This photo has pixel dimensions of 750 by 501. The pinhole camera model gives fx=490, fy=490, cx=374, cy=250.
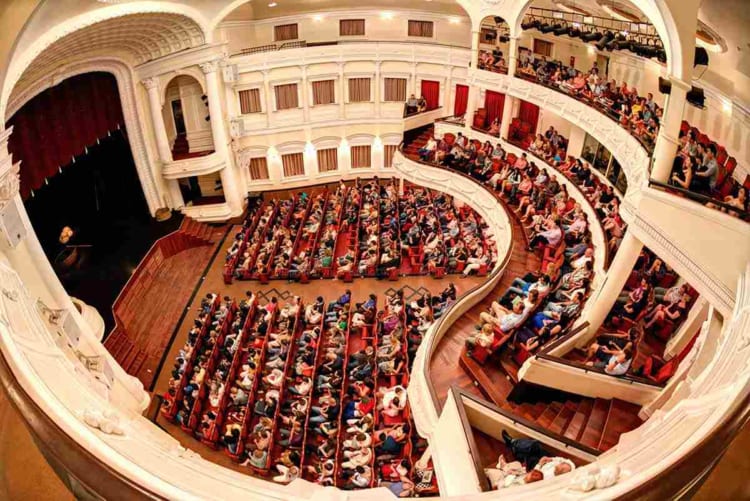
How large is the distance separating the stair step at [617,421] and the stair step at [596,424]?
0.08 metres

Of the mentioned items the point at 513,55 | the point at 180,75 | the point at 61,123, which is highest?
the point at 513,55

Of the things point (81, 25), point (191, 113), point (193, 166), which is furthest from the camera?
point (191, 113)

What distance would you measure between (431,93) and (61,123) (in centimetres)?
1112

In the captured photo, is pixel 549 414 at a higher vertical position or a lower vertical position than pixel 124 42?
lower

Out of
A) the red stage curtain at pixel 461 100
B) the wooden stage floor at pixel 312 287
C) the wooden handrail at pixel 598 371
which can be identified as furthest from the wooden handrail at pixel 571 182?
the wooden stage floor at pixel 312 287

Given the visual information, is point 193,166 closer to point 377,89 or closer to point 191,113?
point 191,113

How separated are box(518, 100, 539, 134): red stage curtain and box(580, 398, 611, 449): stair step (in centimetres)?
1037

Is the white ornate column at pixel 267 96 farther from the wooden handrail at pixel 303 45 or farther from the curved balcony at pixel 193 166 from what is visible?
the curved balcony at pixel 193 166

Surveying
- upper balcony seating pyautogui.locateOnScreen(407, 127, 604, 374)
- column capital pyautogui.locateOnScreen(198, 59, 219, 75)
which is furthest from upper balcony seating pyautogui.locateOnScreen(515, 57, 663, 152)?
column capital pyautogui.locateOnScreen(198, 59, 219, 75)

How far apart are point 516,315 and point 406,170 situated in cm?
835

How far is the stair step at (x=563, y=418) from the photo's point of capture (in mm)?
6215

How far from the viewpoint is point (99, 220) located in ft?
42.7

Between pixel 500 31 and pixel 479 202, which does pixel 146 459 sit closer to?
pixel 479 202

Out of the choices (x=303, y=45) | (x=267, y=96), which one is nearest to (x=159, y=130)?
(x=267, y=96)
